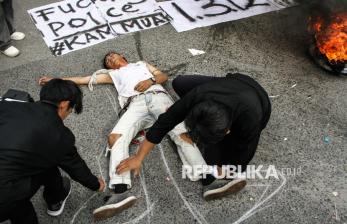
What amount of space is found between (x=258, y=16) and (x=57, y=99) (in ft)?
14.4

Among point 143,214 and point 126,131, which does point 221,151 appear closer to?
point 143,214

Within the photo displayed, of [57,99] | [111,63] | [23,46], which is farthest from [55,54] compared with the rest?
[57,99]

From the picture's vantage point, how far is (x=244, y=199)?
4008mm

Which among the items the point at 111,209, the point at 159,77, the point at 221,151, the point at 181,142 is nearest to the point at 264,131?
the point at 221,151

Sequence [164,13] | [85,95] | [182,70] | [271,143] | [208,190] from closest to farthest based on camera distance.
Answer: [208,190]
[271,143]
[85,95]
[182,70]
[164,13]

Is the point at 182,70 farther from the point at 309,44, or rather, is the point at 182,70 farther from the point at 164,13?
the point at 309,44

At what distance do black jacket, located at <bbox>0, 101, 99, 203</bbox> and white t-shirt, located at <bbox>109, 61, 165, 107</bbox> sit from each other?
1939mm

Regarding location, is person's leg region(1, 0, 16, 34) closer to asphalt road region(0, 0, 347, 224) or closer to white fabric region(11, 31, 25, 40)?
white fabric region(11, 31, 25, 40)

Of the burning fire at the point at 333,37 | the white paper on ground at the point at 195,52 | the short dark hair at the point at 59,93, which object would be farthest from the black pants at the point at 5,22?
the burning fire at the point at 333,37

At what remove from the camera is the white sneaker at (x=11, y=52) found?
5680 mm

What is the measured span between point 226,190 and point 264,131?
3.62 ft

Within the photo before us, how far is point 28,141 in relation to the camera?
107 inches

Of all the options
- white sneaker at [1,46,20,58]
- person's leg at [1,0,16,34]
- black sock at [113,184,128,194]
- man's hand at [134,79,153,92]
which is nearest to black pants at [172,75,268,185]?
man's hand at [134,79,153,92]

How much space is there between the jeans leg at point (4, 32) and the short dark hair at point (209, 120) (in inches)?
143
